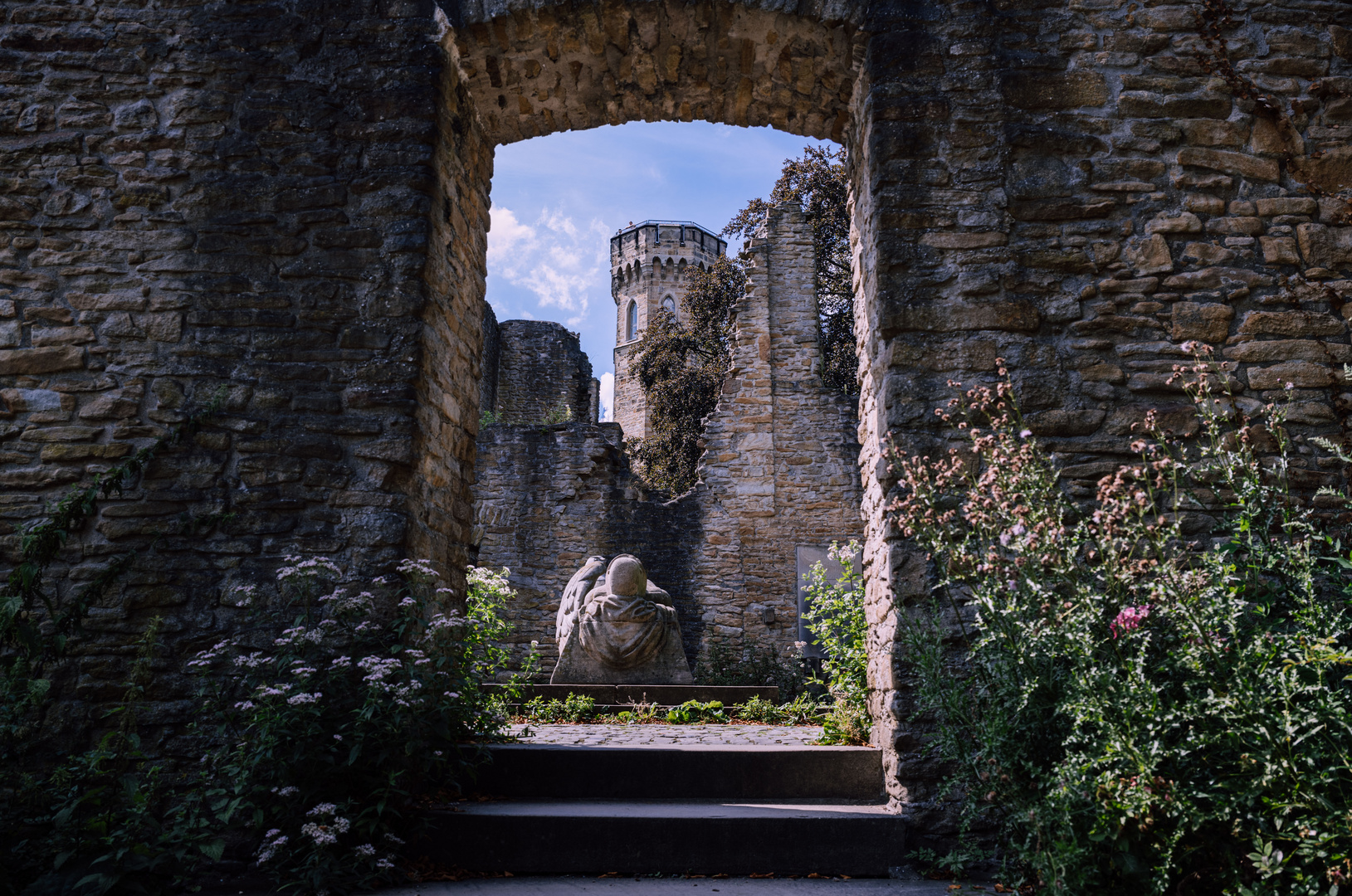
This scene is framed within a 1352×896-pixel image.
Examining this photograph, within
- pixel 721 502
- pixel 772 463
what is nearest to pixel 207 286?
pixel 721 502

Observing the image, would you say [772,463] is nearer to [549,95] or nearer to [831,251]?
[831,251]

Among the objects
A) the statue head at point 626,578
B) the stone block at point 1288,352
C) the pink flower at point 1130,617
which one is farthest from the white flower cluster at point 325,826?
the statue head at point 626,578

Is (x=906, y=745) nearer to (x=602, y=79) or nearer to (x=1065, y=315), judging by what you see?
(x=1065, y=315)

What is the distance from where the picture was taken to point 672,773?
3.65m

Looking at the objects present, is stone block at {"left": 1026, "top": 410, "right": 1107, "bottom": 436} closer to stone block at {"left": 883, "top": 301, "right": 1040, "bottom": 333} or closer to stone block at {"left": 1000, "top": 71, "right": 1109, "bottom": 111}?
stone block at {"left": 883, "top": 301, "right": 1040, "bottom": 333}

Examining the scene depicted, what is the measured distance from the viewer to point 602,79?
4535 mm

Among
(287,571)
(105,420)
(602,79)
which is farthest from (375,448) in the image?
(602,79)

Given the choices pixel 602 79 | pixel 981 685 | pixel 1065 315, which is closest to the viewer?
pixel 981 685

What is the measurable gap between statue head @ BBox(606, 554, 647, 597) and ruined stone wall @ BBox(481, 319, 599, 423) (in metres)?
10.2

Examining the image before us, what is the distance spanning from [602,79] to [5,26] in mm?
3046

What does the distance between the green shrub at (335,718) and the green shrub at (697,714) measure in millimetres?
2220

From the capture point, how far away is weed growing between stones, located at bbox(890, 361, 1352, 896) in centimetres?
222

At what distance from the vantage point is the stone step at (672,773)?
3602 millimetres

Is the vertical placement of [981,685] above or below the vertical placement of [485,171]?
below
